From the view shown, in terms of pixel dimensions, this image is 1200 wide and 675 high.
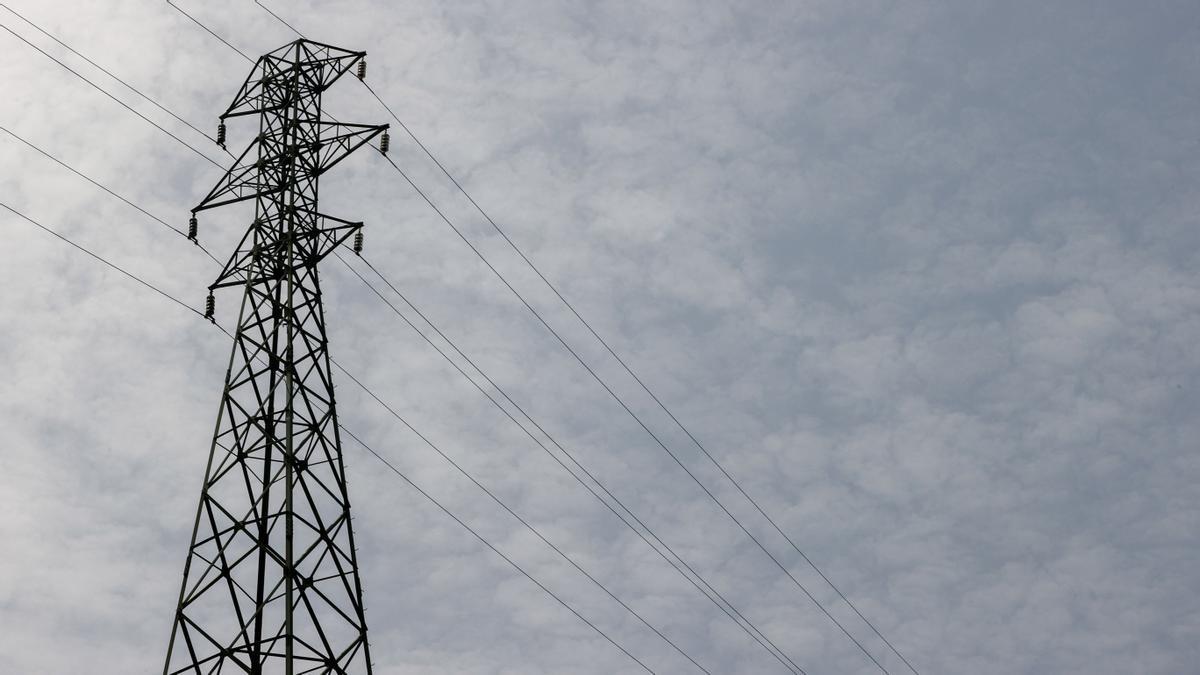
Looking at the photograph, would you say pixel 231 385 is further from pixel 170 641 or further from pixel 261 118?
pixel 261 118

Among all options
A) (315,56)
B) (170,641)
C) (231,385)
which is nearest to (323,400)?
(231,385)

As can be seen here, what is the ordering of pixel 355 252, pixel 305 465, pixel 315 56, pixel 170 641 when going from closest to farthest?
pixel 170 641 < pixel 305 465 < pixel 355 252 < pixel 315 56

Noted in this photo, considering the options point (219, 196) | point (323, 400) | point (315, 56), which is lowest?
point (323, 400)

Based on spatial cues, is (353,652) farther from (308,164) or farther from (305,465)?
(308,164)

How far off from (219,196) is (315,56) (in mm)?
4729

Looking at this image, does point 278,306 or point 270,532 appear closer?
point 270,532

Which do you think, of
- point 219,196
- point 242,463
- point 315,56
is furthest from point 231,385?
point 315,56

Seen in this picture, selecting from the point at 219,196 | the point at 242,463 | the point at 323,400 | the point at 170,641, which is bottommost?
the point at 170,641

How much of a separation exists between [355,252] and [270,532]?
819 centimetres

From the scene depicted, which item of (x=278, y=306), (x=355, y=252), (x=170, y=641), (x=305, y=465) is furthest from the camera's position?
(x=355, y=252)

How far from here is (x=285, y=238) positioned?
34031 millimetres

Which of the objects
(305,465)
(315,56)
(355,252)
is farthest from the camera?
(315,56)

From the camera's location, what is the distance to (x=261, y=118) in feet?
121

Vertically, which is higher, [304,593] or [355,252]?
[355,252]
